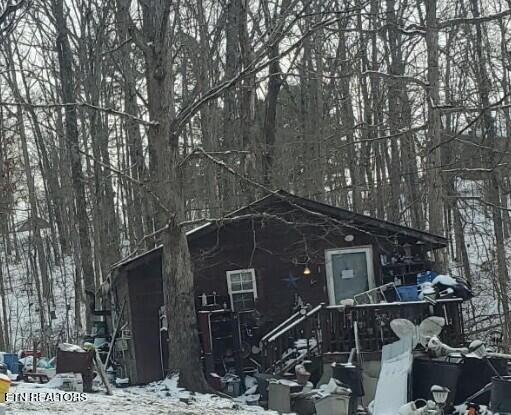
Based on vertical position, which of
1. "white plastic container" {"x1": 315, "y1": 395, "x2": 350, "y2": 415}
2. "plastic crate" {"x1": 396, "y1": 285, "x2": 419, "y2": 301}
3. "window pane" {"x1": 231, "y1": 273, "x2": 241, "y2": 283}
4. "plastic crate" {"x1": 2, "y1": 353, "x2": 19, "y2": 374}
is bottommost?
"white plastic container" {"x1": 315, "y1": 395, "x2": 350, "y2": 415}

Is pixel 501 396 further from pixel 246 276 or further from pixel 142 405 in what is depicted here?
pixel 246 276

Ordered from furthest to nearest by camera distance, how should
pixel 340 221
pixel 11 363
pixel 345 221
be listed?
pixel 345 221, pixel 340 221, pixel 11 363

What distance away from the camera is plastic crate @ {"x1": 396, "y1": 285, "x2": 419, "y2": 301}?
48.1ft

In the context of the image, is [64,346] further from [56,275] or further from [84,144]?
[56,275]

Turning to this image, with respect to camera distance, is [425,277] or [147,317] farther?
[147,317]

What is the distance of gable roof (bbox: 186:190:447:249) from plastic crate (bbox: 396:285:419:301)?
53.3 inches

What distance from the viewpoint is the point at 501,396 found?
9.02 metres

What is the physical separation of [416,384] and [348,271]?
19.3ft

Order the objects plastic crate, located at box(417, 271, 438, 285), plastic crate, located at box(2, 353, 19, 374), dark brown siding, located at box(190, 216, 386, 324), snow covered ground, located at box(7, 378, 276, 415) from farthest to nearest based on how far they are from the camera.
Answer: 1. dark brown siding, located at box(190, 216, 386, 324)
2. plastic crate, located at box(417, 271, 438, 285)
3. plastic crate, located at box(2, 353, 19, 374)
4. snow covered ground, located at box(7, 378, 276, 415)

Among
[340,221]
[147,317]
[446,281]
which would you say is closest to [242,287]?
[147,317]

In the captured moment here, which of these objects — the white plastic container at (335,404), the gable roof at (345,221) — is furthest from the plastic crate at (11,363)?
the white plastic container at (335,404)

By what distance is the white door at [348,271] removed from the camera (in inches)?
643

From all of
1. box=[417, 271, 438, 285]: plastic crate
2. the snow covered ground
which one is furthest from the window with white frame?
box=[417, 271, 438, 285]: plastic crate

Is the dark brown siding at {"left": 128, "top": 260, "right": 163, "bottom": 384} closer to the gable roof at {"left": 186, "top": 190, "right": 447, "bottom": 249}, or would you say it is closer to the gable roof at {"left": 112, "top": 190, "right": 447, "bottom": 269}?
the gable roof at {"left": 112, "top": 190, "right": 447, "bottom": 269}
